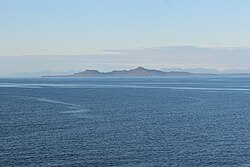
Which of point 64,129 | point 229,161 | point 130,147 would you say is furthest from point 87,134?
point 229,161

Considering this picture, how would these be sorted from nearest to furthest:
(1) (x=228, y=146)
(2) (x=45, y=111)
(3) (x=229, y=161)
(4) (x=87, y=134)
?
(3) (x=229, y=161)
(1) (x=228, y=146)
(4) (x=87, y=134)
(2) (x=45, y=111)

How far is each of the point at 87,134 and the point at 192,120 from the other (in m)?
27.2

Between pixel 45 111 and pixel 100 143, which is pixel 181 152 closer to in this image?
pixel 100 143

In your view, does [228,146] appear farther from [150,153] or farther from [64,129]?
[64,129]

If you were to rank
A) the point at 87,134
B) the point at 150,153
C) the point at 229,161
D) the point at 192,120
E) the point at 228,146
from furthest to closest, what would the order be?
1. the point at 192,120
2. the point at 87,134
3. the point at 228,146
4. the point at 150,153
5. the point at 229,161

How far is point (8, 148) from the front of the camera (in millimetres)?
62812

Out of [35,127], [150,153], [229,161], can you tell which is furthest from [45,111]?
[229,161]

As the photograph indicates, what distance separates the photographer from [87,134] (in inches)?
2953

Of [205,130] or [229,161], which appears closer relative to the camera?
[229,161]

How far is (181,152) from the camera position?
60562 millimetres

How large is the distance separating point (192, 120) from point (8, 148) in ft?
139

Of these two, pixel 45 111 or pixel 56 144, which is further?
pixel 45 111

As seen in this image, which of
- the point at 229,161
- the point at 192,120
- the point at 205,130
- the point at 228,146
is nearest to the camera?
the point at 229,161

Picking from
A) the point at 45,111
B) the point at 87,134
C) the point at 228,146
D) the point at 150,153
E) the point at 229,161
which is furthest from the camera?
the point at 45,111
